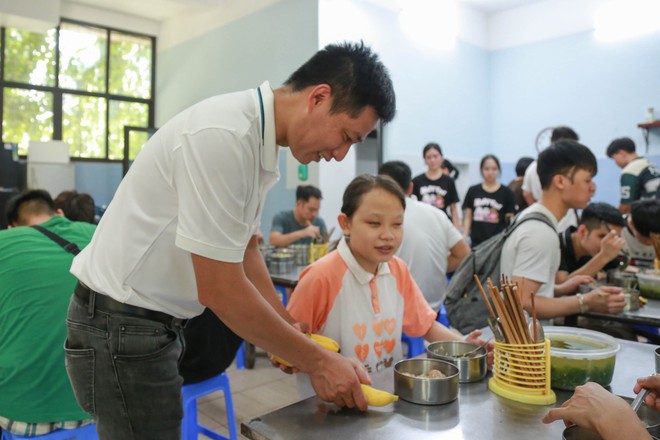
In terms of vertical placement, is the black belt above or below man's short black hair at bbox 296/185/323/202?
below

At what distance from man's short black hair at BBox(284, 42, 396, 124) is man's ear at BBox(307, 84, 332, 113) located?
1 cm

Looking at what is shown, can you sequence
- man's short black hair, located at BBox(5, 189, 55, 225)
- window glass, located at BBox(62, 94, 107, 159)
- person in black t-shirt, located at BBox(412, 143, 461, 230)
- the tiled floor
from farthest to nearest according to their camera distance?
window glass, located at BBox(62, 94, 107, 159) → person in black t-shirt, located at BBox(412, 143, 461, 230) → the tiled floor → man's short black hair, located at BBox(5, 189, 55, 225)

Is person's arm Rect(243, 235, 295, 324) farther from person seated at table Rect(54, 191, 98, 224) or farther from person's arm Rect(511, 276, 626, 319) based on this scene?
person seated at table Rect(54, 191, 98, 224)

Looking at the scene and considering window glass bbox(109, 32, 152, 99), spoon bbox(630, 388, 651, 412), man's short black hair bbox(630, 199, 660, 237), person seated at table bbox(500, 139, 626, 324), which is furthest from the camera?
window glass bbox(109, 32, 152, 99)

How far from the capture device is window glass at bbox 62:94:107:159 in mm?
7383

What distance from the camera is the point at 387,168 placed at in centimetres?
297

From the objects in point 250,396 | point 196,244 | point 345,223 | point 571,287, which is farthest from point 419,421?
point 250,396

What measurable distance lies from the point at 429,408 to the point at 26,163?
6925 millimetres

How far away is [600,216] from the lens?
281 cm

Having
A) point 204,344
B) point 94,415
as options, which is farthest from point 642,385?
point 204,344

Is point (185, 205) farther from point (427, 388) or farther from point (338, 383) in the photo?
point (427, 388)

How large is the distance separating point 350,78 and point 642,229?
2.80 m

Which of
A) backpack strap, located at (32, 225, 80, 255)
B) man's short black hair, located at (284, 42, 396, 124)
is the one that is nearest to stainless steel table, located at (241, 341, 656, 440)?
man's short black hair, located at (284, 42, 396, 124)

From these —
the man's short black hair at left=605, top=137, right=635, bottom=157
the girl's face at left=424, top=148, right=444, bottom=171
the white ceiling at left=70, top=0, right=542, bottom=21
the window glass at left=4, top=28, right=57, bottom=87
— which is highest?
the white ceiling at left=70, top=0, right=542, bottom=21
